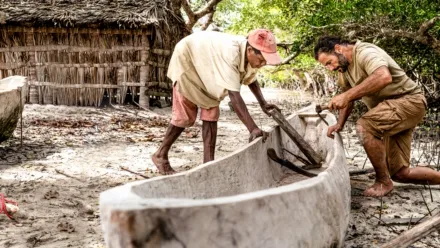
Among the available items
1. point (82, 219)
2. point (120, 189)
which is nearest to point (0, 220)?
point (82, 219)

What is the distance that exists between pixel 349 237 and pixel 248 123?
128 centimetres

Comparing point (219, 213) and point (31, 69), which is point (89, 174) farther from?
point (31, 69)

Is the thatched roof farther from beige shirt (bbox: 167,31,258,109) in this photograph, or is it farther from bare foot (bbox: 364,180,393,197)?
bare foot (bbox: 364,180,393,197)

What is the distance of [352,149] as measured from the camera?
6.50 m

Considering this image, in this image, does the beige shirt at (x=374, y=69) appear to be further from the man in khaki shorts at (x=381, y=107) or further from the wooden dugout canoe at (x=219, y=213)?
the wooden dugout canoe at (x=219, y=213)

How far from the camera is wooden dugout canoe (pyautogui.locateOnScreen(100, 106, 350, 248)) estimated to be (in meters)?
1.49

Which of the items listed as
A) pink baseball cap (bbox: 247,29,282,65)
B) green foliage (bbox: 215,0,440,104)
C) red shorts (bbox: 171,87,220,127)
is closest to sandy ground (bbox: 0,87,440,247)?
red shorts (bbox: 171,87,220,127)

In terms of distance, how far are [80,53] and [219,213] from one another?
416 inches

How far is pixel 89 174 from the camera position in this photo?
4930 mm

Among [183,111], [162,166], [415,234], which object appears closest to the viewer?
[415,234]

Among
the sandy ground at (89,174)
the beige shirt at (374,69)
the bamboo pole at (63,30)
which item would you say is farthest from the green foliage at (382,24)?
the bamboo pole at (63,30)

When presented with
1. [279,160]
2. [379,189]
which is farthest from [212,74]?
[379,189]

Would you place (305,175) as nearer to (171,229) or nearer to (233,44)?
(233,44)

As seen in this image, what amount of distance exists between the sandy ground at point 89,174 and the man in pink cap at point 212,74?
3.05 feet
